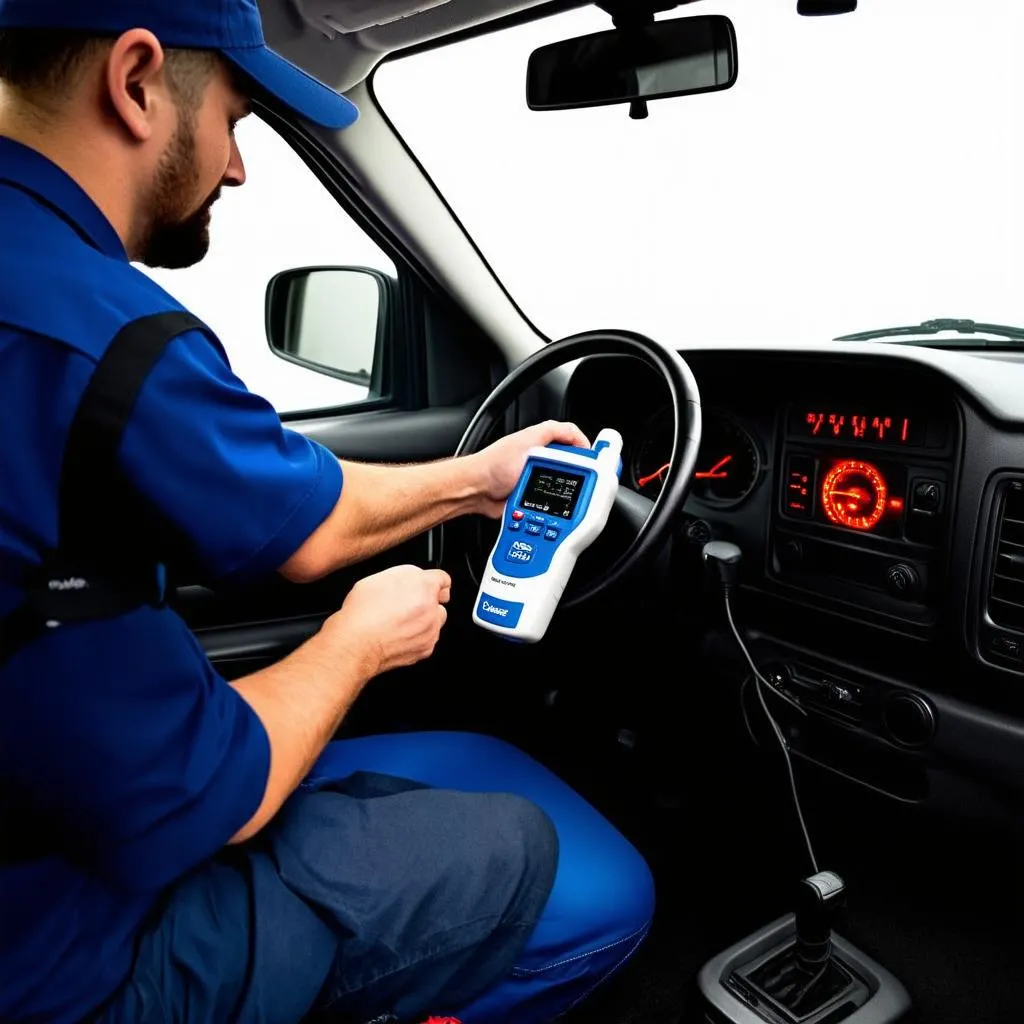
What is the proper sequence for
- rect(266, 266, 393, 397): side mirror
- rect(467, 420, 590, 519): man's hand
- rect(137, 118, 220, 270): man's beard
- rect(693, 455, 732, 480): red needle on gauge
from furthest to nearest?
rect(266, 266, 393, 397): side mirror → rect(693, 455, 732, 480): red needle on gauge → rect(467, 420, 590, 519): man's hand → rect(137, 118, 220, 270): man's beard

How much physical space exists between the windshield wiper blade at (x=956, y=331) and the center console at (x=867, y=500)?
0.21 meters

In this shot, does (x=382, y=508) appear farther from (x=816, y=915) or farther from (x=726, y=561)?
(x=816, y=915)

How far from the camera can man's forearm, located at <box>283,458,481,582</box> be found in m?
1.19

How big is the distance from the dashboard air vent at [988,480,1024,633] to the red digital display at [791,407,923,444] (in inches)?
8.8

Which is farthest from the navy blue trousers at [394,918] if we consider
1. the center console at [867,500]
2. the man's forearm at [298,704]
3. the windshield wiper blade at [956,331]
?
the windshield wiper blade at [956,331]

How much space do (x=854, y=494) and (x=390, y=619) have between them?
1.10m

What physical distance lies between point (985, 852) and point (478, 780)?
3.55 ft

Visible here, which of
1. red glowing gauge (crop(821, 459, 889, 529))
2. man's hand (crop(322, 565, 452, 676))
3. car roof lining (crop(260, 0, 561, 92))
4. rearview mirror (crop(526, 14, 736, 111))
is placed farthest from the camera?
car roof lining (crop(260, 0, 561, 92))

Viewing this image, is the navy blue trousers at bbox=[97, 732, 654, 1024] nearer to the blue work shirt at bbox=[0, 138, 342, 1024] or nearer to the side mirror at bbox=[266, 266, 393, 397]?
the blue work shirt at bbox=[0, 138, 342, 1024]

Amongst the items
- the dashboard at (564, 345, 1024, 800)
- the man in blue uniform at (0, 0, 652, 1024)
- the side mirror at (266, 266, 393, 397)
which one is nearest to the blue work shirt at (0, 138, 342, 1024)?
the man in blue uniform at (0, 0, 652, 1024)

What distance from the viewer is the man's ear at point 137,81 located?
1.03 metres

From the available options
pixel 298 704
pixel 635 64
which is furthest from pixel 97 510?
pixel 635 64

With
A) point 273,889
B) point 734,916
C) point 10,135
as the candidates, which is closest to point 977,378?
point 734,916

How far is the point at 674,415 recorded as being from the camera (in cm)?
174
